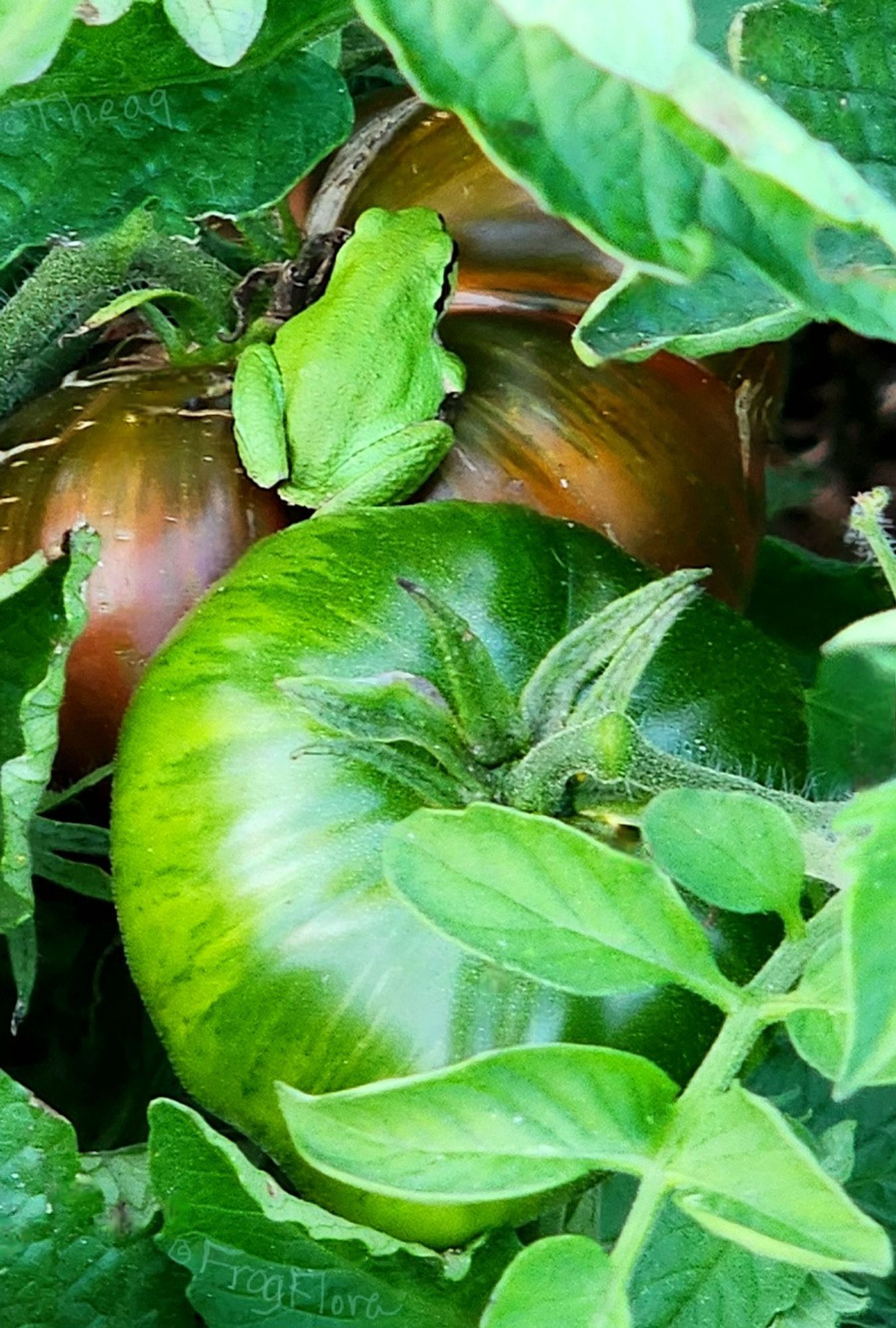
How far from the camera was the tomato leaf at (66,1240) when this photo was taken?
1.74 ft

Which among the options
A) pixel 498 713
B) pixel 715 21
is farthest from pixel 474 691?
pixel 715 21

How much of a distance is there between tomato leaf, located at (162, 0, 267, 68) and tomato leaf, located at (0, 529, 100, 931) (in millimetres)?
190

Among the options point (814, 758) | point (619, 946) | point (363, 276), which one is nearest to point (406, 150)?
point (363, 276)

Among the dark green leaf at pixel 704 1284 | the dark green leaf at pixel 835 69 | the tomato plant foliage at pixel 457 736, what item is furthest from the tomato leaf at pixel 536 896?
the dark green leaf at pixel 835 69

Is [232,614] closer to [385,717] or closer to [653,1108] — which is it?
[385,717]

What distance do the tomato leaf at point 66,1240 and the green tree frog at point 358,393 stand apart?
260 millimetres

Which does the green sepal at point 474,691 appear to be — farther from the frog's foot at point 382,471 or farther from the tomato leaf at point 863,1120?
the tomato leaf at point 863,1120

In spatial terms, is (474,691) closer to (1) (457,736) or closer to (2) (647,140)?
(1) (457,736)

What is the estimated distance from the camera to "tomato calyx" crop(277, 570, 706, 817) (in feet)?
1.45

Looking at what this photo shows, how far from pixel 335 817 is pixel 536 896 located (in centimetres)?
12

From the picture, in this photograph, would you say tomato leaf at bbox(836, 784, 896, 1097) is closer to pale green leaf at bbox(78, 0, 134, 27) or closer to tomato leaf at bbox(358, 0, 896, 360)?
tomato leaf at bbox(358, 0, 896, 360)

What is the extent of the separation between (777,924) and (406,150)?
40cm

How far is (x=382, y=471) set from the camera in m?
0.62

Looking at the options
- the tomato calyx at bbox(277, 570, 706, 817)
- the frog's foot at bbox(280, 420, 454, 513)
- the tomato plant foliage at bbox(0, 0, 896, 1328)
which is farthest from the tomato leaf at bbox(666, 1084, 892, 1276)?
the frog's foot at bbox(280, 420, 454, 513)
